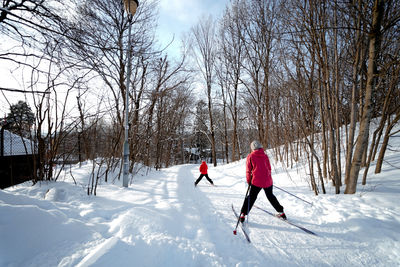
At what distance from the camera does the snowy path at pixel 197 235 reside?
1793 millimetres

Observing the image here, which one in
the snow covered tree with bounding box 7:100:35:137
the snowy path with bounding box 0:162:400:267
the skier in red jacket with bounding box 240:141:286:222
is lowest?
the snowy path with bounding box 0:162:400:267

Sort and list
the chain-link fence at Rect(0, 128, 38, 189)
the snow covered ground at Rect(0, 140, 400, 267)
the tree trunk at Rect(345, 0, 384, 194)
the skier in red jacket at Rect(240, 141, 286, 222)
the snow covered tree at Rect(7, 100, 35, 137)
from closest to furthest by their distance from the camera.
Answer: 1. the snow covered ground at Rect(0, 140, 400, 267)
2. the tree trunk at Rect(345, 0, 384, 194)
3. the skier in red jacket at Rect(240, 141, 286, 222)
4. the snow covered tree at Rect(7, 100, 35, 137)
5. the chain-link fence at Rect(0, 128, 38, 189)

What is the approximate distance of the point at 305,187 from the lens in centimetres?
451

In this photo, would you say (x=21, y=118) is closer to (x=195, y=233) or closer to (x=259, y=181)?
(x=195, y=233)

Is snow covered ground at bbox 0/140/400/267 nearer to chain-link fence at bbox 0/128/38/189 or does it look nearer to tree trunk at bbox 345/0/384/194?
tree trunk at bbox 345/0/384/194

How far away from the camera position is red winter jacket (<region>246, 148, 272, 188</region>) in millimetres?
3057

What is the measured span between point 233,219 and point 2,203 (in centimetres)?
369

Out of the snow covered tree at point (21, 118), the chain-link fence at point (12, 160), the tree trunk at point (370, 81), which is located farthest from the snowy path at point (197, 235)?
the chain-link fence at point (12, 160)

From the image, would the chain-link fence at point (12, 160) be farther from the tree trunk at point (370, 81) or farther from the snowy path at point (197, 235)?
the tree trunk at point (370, 81)

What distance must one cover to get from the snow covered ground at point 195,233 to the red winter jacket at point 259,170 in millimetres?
742

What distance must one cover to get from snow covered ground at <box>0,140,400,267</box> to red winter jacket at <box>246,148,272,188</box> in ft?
2.43

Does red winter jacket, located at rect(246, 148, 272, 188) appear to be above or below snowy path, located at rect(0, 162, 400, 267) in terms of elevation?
above

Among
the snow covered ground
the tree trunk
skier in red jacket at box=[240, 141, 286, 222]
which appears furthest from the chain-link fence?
the tree trunk

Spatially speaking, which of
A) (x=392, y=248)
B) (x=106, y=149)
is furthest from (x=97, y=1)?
(x=392, y=248)
